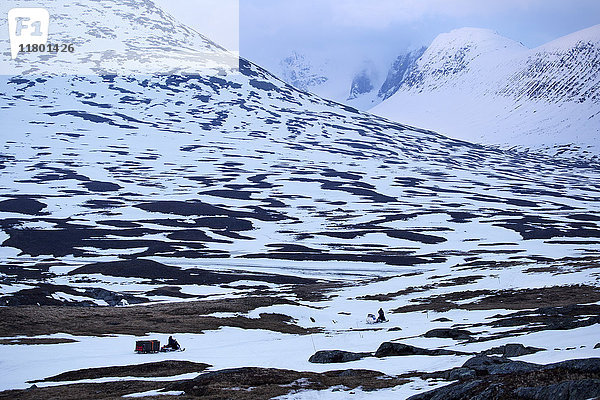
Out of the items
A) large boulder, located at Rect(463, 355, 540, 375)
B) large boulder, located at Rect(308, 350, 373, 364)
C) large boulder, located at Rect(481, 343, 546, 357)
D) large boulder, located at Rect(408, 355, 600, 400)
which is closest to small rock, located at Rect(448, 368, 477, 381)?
large boulder, located at Rect(408, 355, 600, 400)

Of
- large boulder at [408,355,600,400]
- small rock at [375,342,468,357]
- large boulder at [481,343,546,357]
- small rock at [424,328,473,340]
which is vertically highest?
large boulder at [408,355,600,400]

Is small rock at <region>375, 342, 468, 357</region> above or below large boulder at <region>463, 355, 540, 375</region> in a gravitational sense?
below

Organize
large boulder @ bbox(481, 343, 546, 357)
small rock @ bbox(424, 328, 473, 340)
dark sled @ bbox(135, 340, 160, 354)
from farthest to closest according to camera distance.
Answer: dark sled @ bbox(135, 340, 160, 354)
small rock @ bbox(424, 328, 473, 340)
large boulder @ bbox(481, 343, 546, 357)

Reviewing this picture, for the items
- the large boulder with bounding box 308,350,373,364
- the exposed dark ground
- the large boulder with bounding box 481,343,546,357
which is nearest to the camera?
the large boulder with bounding box 481,343,546,357

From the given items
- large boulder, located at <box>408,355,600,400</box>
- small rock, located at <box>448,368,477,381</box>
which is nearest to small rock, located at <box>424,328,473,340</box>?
small rock, located at <box>448,368,477,381</box>

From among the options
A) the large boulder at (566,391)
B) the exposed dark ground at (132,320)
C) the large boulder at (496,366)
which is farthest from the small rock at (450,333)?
the large boulder at (566,391)


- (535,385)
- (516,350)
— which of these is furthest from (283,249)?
(535,385)

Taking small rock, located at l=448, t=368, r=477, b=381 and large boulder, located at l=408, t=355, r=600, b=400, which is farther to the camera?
small rock, located at l=448, t=368, r=477, b=381

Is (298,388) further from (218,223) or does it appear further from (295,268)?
(218,223)

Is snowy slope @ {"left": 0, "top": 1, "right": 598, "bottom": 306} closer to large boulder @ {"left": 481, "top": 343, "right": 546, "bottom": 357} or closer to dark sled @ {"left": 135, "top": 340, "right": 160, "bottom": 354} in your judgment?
dark sled @ {"left": 135, "top": 340, "right": 160, "bottom": 354}

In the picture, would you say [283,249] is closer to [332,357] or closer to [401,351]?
[332,357]

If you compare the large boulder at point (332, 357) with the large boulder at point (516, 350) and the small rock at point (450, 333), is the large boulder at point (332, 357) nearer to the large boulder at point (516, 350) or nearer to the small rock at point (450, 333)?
the small rock at point (450, 333)

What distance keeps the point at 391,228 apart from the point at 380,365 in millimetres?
95486

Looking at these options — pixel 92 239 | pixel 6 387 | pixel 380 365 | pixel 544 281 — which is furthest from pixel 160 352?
pixel 92 239
